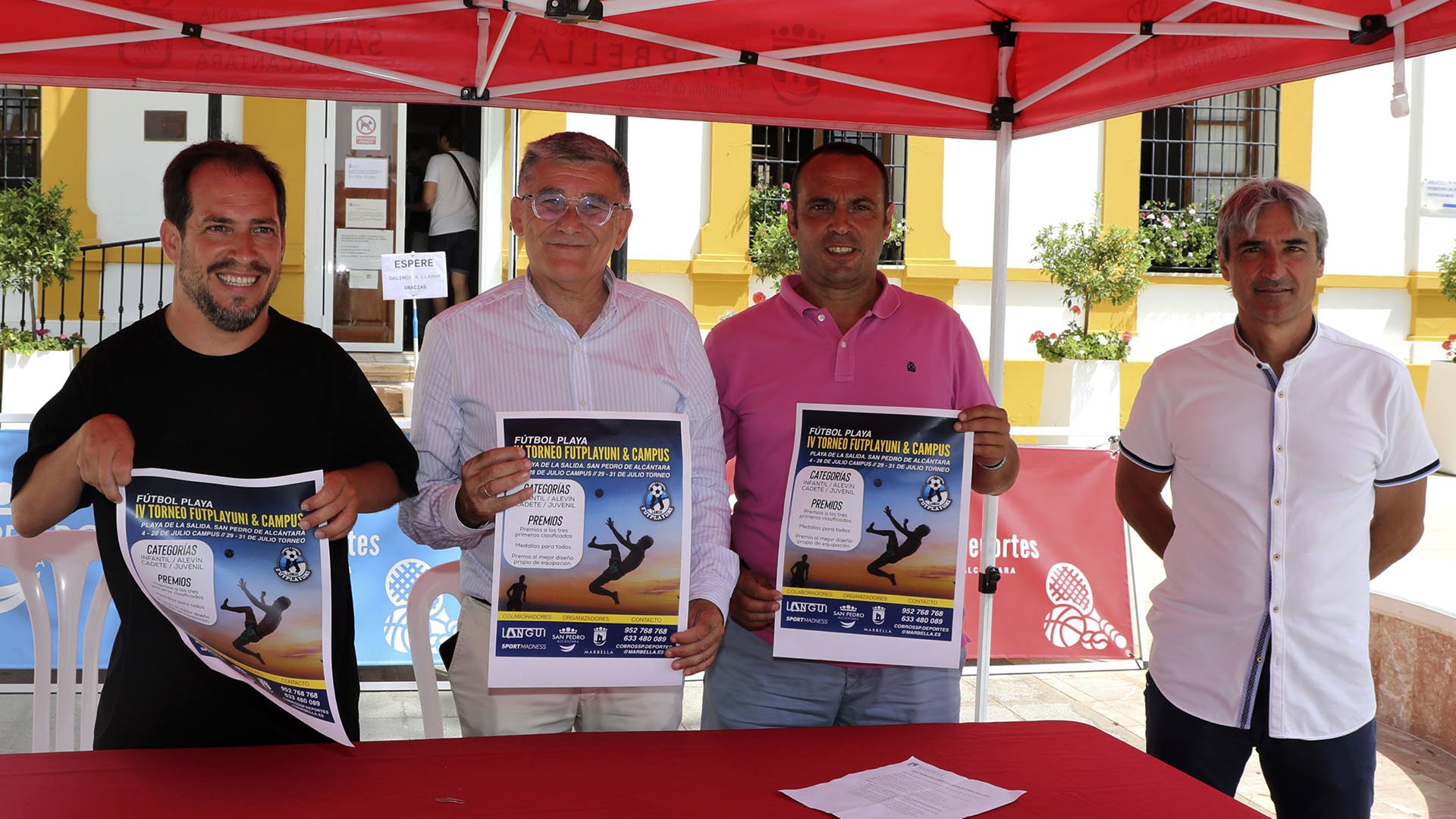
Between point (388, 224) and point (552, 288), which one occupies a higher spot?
point (388, 224)

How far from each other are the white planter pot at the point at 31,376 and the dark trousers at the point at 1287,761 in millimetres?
9703

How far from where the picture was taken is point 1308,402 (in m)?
2.61

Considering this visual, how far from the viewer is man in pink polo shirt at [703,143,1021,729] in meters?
2.72

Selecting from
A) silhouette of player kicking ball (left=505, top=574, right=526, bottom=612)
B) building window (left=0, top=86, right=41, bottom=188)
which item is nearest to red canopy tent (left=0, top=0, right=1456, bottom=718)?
silhouette of player kicking ball (left=505, top=574, right=526, bottom=612)

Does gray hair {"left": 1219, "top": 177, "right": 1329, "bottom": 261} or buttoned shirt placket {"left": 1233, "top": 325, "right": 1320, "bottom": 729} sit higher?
gray hair {"left": 1219, "top": 177, "right": 1329, "bottom": 261}

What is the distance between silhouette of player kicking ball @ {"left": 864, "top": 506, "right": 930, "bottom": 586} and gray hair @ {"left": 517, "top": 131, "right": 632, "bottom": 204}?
919 mm

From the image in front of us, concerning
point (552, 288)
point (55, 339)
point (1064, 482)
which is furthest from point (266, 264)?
point (55, 339)

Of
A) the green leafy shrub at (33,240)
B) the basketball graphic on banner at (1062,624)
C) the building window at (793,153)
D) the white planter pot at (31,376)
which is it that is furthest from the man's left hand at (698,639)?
the building window at (793,153)

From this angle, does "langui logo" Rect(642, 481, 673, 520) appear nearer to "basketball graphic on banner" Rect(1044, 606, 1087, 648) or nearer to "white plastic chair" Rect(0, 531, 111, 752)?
"white plastic chair" Rect(0, 531, 111, 752)

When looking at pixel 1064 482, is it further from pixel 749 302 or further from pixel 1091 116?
pixel 749 302

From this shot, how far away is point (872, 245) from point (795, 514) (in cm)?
78

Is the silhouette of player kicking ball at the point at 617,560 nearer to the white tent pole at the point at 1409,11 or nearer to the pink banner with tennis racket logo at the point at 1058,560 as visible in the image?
the white tent pole at the point at 1409,11

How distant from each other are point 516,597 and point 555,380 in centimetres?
55

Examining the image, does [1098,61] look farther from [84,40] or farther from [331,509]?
[84,40]
